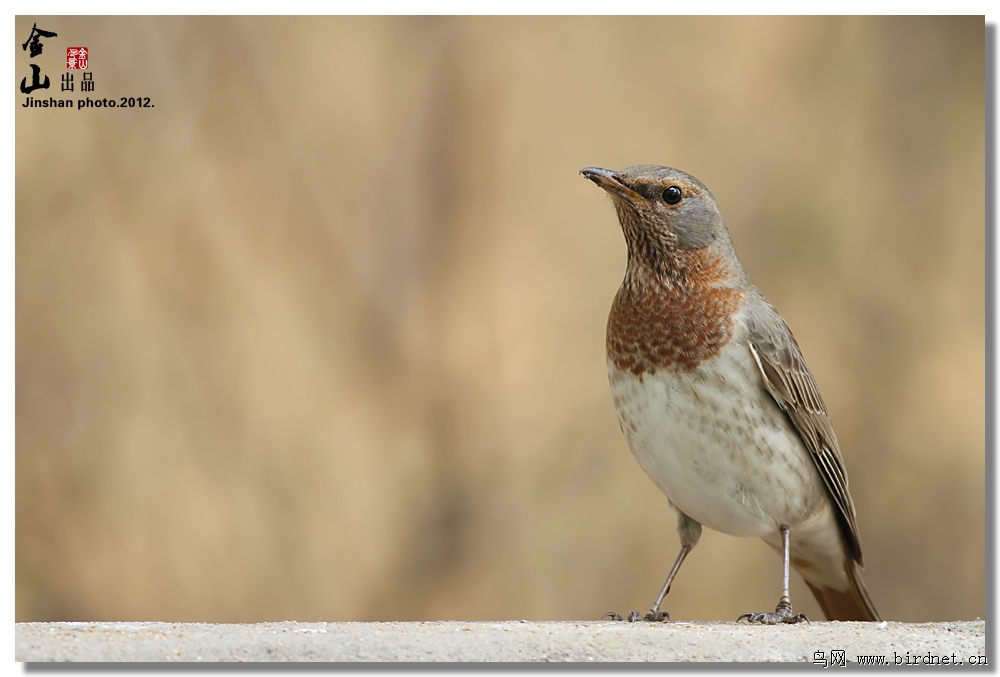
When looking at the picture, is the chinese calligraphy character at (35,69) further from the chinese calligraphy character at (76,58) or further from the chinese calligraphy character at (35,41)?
the chinese calligraphy character at (76,58)

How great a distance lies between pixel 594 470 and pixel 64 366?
3.43 metres

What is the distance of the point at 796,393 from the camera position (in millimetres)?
4523

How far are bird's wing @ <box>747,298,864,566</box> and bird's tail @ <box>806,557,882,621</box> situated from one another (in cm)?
33

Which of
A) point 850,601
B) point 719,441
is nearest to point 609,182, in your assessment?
point 719,441

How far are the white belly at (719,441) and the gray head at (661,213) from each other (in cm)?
47

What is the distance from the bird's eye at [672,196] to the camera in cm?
452

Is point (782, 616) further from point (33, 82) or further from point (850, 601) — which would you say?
point (33, 82)

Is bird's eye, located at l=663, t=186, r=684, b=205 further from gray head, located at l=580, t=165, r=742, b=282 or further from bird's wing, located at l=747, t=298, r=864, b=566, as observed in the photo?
bird's wing, located at l=747, t=298, r=864, b=566

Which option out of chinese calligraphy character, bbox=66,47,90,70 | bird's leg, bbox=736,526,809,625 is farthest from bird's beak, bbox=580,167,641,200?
chinese calligraphy character, bbox=66,47,90,70

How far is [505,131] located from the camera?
7223 mm

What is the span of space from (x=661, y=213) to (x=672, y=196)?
9 cm

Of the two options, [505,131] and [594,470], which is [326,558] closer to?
[594,470]

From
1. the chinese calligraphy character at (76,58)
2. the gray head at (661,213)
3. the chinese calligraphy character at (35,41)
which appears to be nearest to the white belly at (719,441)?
the gray head at (661,213)

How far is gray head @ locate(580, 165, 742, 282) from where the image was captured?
4.50 meters
